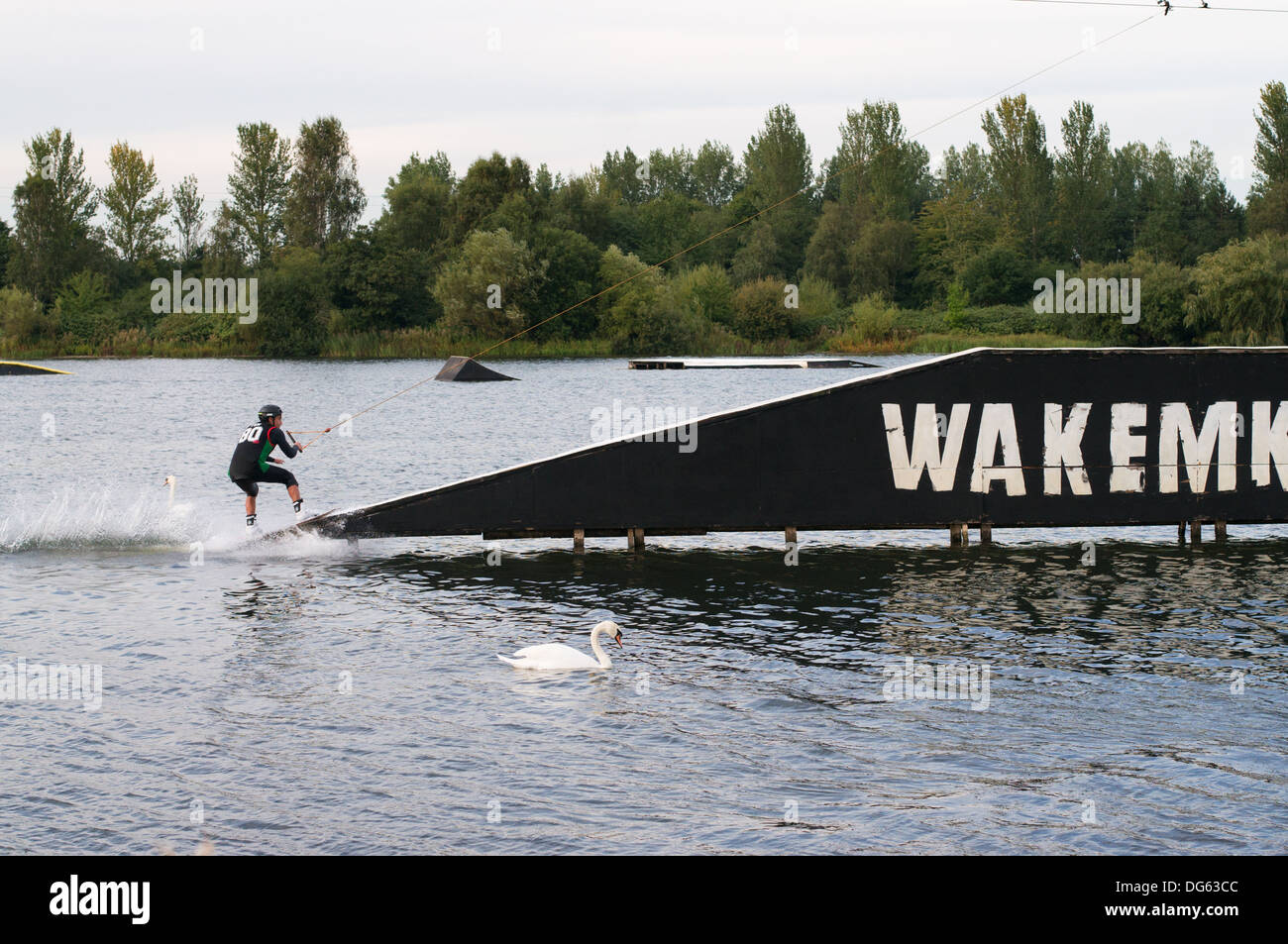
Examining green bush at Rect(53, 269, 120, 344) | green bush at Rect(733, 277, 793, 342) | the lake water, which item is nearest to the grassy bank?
green bush at Rect(733, 277, 793, 342)

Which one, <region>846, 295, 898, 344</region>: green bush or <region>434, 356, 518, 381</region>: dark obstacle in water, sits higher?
<region>846, 295, 898, 344</region>: green bush

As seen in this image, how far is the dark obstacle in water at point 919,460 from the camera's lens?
77.6ft

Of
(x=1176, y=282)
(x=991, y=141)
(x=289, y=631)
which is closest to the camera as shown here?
(x=289, y=631)

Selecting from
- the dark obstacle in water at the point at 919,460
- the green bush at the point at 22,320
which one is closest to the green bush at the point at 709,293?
the green bush at the point at 22,320

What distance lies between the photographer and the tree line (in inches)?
5054

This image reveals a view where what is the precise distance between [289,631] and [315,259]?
123m

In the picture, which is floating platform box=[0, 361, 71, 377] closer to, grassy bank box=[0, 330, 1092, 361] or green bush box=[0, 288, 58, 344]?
grassy bank box=[0, 330, 1092, 361]

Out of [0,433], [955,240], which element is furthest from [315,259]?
[0,433]

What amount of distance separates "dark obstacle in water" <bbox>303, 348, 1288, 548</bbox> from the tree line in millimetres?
87313

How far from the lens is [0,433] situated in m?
57.0

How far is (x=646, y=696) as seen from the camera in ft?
50.8

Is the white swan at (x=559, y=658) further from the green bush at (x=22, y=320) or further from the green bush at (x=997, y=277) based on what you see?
the green bush at (x=22, y=320)

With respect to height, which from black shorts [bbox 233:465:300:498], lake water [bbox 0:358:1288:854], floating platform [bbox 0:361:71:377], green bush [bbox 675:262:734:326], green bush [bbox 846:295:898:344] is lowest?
lake water [bbox 0:358:1288:854]

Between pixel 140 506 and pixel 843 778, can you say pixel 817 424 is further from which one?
pixel 140 506
